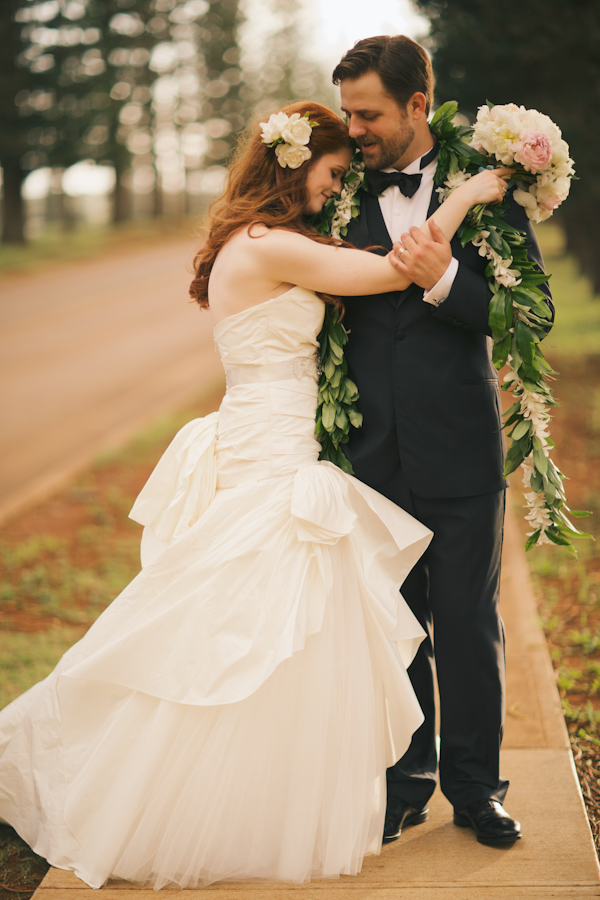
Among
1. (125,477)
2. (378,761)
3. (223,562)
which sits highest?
(223,562)

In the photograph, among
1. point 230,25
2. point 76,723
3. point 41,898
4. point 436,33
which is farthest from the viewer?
point 230,25

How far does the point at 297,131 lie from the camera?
2773 mm

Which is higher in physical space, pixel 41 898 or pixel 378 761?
pixel 378 761

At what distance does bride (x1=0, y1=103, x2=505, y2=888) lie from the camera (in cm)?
259

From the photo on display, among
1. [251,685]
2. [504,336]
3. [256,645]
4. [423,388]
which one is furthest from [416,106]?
[251,685]

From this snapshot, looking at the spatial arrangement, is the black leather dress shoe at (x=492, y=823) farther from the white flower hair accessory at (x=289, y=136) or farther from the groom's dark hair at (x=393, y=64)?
the groom's dark hair at (x=393, y=64)

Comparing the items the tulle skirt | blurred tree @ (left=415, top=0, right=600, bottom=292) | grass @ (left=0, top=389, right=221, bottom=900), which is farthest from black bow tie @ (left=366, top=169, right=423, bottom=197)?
blurred tree @ (left=415, top=0, right=600, bottom=292)

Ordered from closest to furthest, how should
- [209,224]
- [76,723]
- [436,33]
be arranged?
[76,723] → [209,224] → [436,33]

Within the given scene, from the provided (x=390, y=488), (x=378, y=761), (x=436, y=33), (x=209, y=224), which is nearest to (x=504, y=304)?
(x=390, y=488)

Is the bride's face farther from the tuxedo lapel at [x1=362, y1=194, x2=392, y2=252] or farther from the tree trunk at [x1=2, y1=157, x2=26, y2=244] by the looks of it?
the tree trunk at [x1=2, y1=157, x2=26, y2=244]

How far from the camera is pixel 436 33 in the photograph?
12305mm

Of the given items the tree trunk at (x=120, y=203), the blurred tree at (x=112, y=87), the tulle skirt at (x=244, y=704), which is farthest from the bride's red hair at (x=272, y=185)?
the tree trunk at (x=120, y=203)

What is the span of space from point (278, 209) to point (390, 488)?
1023 mm

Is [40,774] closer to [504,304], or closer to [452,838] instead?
[452,838]
